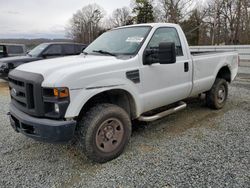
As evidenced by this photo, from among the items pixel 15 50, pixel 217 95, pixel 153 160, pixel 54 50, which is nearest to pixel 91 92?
pixel 153 160

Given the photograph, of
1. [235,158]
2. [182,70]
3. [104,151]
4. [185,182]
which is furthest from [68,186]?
[182,70]

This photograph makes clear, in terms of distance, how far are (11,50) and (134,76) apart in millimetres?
12106

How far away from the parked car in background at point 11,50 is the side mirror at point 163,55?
11.8m

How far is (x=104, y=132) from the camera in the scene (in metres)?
3.01

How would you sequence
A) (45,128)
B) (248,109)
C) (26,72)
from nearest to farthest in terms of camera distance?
1. (45,128)
2. (26,72)
3. (248,109)

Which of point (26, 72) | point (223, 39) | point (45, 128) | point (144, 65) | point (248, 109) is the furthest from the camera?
point (223, 39)

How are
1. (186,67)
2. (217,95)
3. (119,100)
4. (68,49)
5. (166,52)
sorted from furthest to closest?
(68,49) → (217,95) → (186,67) → (119,100) → (166,52)

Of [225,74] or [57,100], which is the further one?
[225,74]

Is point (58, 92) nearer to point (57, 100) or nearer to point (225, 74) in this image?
point (57, 100)

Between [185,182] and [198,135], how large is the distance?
1.45 metres

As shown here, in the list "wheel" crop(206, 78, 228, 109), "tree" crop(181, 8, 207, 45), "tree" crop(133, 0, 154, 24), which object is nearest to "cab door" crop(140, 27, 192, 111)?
"wheel" crop(206, 78, 228, 109)

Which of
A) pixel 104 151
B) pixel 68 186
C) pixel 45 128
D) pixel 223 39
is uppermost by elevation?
pixel 223 39

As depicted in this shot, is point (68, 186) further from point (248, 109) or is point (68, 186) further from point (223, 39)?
point (223, 39)

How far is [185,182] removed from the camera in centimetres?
254
